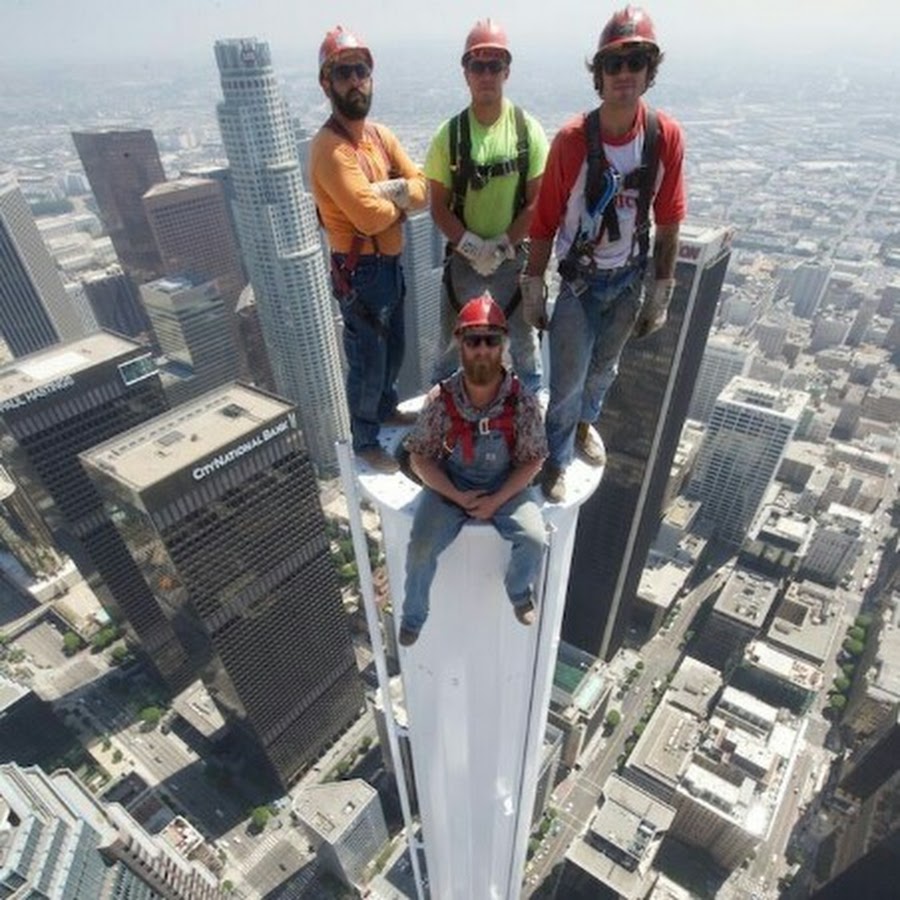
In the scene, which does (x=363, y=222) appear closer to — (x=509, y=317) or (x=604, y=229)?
(x=509, y=317)

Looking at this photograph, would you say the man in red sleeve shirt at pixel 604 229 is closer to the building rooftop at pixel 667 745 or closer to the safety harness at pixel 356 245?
the safety harness at pixel 356 245

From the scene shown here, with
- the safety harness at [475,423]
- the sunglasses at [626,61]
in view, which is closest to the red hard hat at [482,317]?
the safety harness at [475,423]

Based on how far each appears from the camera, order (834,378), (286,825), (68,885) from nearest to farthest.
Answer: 1. (68,885)
2. (286,825)
3. (834,378)

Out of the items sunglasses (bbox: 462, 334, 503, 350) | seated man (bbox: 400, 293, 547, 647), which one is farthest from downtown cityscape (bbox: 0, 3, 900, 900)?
sunglasses (bbox: 462, 334, 503, 350)

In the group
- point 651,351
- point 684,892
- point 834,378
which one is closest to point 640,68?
point 651,351

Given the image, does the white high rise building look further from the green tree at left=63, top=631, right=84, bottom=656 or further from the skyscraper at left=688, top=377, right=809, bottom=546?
the green tree at left=63, top=631, right=84, bottom=656

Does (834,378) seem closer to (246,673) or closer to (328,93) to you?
(246,673)
